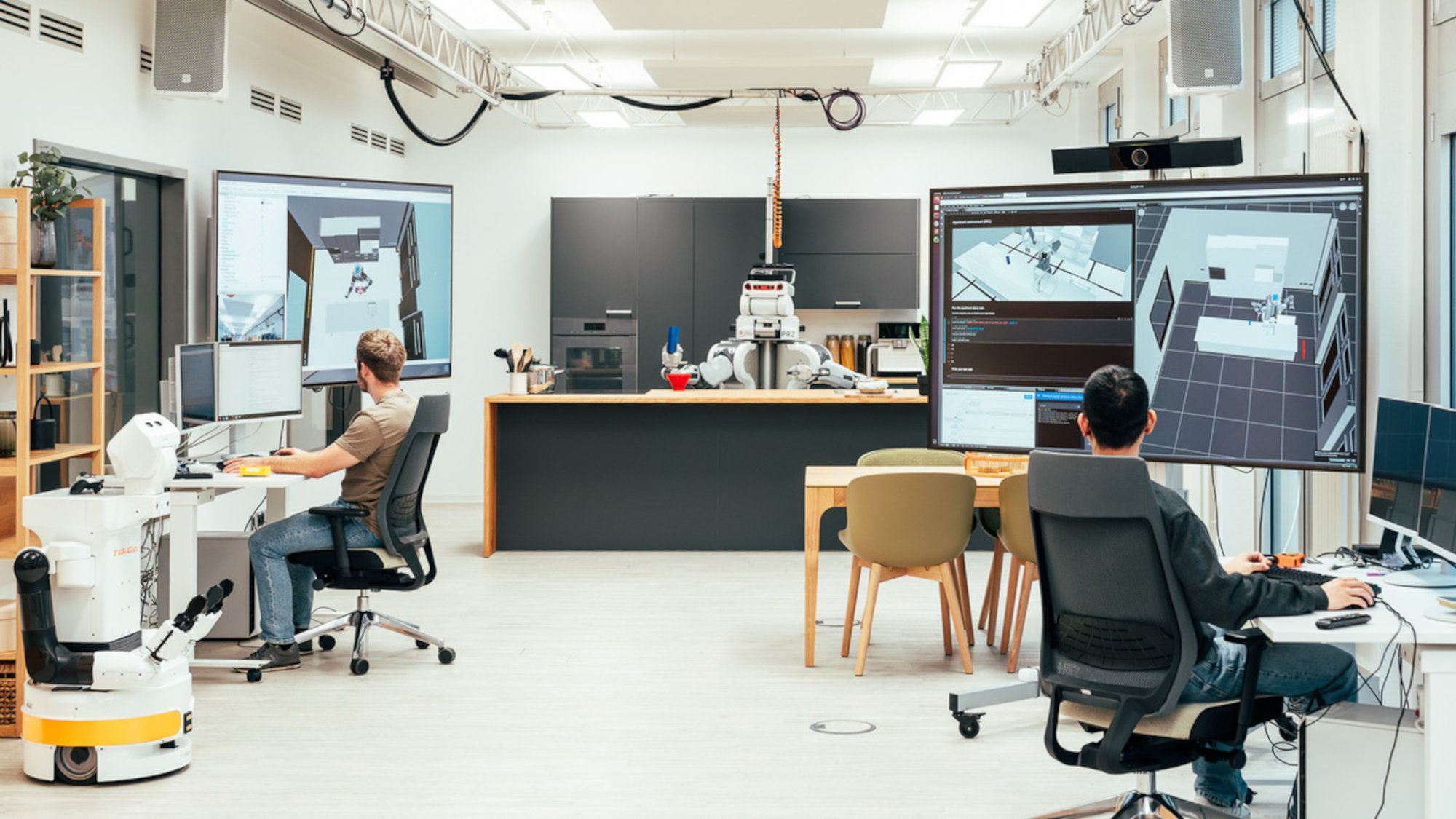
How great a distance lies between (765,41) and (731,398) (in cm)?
287

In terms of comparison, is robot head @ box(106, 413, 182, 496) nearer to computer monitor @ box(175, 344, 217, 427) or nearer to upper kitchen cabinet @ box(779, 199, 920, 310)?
computer monitor @ box(175, 344, 217, 427)

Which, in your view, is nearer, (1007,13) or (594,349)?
(1007,13)

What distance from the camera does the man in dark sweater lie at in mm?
2738

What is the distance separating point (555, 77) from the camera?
8.38 meters

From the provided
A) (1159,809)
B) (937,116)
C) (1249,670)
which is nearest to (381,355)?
(1159,809)

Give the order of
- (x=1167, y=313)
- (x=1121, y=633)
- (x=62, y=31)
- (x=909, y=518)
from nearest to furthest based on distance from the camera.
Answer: (x=1121, y=633) < (x=1167, y=313) < (x=909, y=518) < (x=62, y=31)

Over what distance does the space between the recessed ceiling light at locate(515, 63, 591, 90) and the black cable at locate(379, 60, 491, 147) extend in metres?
0.43

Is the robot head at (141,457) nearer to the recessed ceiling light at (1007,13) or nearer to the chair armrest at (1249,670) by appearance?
the chair armrest at (1249,670)

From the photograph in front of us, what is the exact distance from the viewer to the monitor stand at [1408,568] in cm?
306

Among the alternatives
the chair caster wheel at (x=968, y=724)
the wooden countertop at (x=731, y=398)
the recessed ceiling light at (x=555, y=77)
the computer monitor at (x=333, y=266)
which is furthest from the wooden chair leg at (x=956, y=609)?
the recessed ceiling light at (x=555, y=77)

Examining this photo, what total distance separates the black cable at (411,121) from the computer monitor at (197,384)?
381 centimetres

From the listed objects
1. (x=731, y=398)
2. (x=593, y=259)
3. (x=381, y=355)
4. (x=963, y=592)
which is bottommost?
(x=963, y=592)

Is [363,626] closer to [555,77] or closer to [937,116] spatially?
[555,77]

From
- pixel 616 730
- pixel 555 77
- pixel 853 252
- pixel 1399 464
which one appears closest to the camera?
pixel 1399 464
